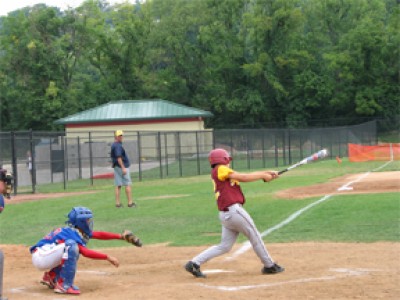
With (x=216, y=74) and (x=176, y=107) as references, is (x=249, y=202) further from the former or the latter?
(x=216, y=74)

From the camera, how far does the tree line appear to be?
68438 mm

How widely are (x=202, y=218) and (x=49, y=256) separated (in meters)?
7.97

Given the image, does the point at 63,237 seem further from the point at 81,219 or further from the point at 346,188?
the point at 346,188

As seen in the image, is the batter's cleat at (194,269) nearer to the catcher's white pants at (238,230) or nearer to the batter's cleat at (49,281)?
the catcher's white pants at (238,230)

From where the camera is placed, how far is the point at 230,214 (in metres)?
8.56

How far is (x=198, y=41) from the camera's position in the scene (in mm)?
78312

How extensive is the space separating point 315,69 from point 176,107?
1835cm

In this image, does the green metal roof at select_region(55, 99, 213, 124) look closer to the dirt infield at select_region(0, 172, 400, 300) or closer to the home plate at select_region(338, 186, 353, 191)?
the home plate at select_region(338, 186, 353, 191)

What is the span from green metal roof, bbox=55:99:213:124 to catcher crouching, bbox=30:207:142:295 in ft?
170

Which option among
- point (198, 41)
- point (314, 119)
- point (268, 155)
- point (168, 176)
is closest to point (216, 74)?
point (198, 41)

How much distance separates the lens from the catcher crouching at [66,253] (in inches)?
313

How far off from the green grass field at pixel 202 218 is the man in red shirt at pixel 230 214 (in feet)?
10.5

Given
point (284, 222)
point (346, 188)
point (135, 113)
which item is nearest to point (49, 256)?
point (284, 222)

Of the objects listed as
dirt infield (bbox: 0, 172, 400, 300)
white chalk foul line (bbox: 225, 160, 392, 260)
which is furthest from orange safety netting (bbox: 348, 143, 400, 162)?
dirt infield (bbox: 0, 172, 400, 300)
